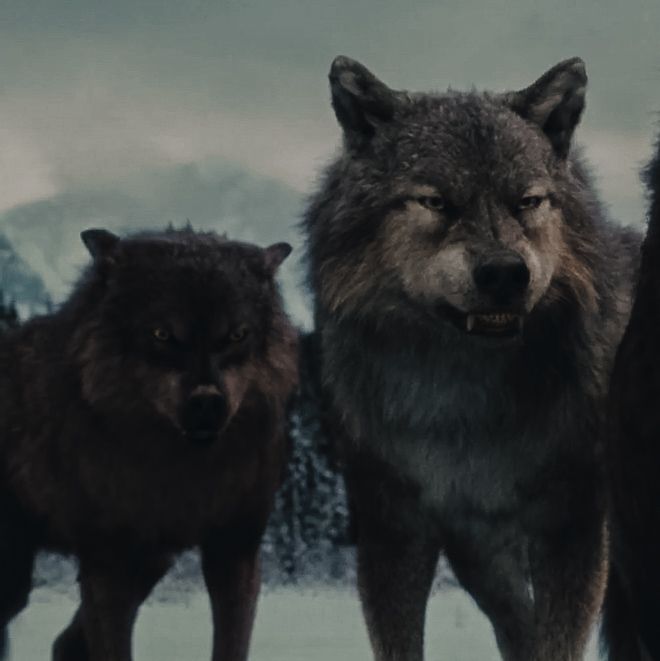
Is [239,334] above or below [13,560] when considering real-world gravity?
above

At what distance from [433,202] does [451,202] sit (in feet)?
0.26

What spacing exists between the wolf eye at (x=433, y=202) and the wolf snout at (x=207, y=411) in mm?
1087

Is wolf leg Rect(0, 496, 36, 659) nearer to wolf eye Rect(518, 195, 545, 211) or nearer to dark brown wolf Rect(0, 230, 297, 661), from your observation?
dark brown wolf Rect(0, 230, 297, 661)

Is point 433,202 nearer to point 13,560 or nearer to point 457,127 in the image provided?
point 457,127

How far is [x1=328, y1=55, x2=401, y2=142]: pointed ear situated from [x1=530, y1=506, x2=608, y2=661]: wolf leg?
1821mm

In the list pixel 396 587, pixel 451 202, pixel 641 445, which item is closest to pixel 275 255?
pixel 451 202

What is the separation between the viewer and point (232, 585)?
7023 millimetres

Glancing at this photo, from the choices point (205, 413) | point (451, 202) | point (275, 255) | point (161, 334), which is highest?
point (275, 255)

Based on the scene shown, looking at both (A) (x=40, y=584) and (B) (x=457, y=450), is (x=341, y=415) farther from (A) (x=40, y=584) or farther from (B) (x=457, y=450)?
(A) (x=40, y=584)

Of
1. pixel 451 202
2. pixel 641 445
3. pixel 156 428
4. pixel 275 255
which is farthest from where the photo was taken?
pixel 275 255

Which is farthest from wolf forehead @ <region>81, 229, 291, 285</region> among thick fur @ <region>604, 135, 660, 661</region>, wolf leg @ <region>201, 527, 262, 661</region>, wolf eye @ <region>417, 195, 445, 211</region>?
thick fur @ <region>604, 135, 660, 661</region>

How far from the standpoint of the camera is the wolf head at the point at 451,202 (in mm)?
6223

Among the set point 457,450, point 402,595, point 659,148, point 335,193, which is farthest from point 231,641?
point 659,148

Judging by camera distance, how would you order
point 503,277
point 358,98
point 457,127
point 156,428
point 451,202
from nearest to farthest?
1. point 503,277
2. point 451,202
3. point 457,127
4. point 358,98
5. point 156,428
